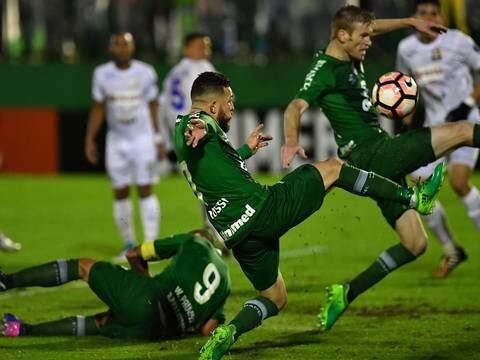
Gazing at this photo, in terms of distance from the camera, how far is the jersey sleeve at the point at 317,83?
9.14 meters

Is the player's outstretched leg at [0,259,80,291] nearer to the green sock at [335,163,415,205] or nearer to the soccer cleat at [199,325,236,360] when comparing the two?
the soccer cleat at [199,325,236,360]

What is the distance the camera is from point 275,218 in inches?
307

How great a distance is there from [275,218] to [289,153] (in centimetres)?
71

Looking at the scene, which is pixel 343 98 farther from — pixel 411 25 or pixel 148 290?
pixel 148 290

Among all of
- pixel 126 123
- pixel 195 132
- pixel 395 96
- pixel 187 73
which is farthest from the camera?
pixel 126 123

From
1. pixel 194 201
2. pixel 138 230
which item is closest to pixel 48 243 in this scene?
pixel 138 230

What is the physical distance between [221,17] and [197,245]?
1275 centimetres

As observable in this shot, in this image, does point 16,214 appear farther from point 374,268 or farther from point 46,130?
point 374,268

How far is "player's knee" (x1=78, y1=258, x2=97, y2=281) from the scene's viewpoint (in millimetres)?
8664

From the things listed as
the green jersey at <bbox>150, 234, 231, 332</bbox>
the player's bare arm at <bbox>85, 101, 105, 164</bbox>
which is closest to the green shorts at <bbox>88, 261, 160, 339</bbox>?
the green jersey at <bbox>150, 234, 231, 332</bbox>

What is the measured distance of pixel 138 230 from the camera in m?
16.0

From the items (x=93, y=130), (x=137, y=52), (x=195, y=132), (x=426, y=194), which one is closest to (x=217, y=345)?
(x=195, y=132)

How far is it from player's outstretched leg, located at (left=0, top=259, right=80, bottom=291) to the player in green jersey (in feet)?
6.12

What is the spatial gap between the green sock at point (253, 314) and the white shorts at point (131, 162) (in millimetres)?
6257
